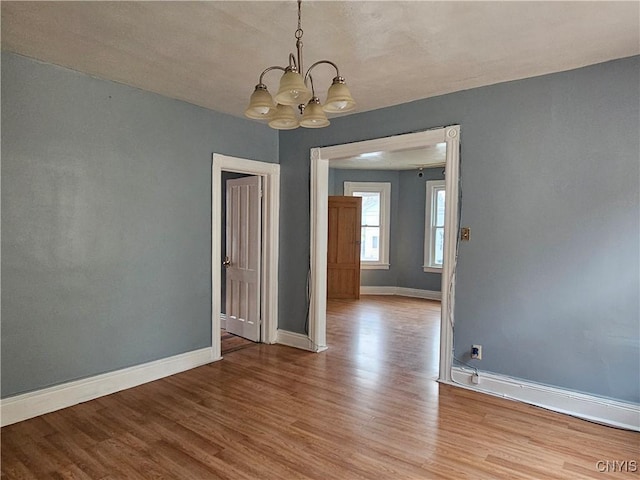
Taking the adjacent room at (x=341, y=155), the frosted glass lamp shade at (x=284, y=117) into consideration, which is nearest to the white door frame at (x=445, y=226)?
the adjacent room at (x=341, y=155)

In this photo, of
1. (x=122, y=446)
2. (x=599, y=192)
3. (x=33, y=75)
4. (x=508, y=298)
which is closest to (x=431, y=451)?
(x=508, y=298)

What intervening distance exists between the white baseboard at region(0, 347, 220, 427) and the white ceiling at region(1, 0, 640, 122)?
2.51m

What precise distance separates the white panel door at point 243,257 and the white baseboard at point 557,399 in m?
2.51

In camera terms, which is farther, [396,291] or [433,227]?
[396,291]

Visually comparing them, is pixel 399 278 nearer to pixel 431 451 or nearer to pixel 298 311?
pixel 298 311

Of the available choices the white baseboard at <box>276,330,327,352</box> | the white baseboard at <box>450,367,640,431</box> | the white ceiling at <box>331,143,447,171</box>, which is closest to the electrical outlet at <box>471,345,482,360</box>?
the white baseboard at <box>450,367,640,431</box>

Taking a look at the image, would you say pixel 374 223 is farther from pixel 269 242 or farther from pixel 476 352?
pixel 476 352

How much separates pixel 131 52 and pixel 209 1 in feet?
3.20

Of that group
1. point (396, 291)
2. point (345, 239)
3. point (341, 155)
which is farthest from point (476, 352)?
point (396, 291)

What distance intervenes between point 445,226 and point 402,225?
486cm

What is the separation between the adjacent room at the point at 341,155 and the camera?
2289 mm

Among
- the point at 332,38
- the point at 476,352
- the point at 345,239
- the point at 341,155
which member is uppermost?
the point at 332,38

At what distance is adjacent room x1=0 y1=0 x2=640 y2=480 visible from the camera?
90.1 inches

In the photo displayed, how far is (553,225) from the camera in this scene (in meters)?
3.01
